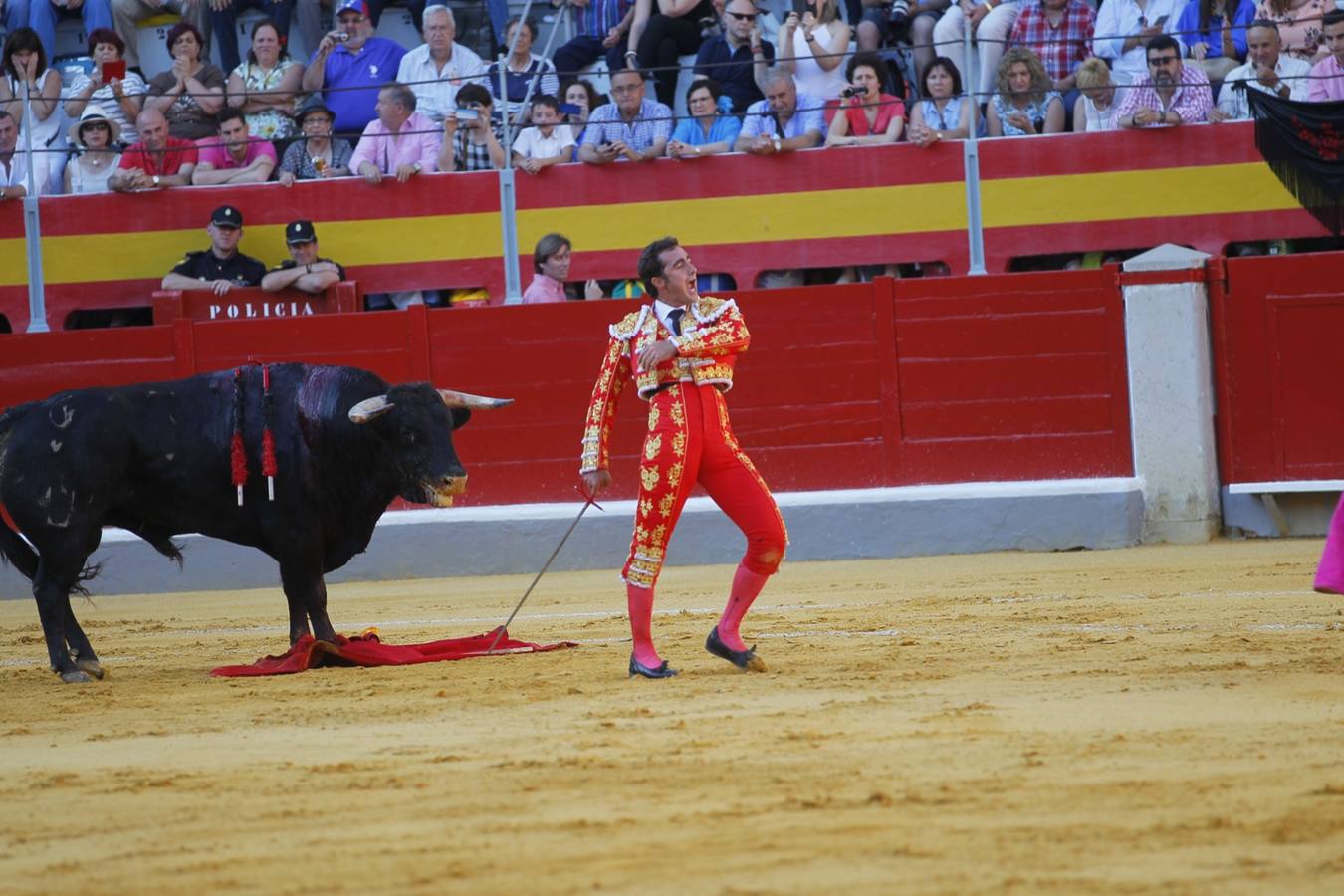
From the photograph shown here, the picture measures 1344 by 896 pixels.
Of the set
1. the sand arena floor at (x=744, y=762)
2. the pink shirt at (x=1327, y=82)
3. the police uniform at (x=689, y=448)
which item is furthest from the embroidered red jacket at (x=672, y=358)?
the pink shirt at (x=1327, y=82)

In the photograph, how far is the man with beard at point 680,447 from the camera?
5668 millimetres

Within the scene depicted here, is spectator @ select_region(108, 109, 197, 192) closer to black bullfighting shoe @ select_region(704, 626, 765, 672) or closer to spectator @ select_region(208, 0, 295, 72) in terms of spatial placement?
spectator @ select_region(208, 0, 295, 72)

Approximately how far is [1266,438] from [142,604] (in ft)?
19.1

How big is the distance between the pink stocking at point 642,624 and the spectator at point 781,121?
4876mm

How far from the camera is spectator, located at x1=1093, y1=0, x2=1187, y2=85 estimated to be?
10.2 m

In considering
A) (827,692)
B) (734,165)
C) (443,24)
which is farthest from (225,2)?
(827,692)

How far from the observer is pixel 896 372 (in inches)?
391

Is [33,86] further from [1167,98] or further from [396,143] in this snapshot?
[1167,98]

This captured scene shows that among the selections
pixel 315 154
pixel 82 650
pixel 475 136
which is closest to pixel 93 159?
pixel 315 154

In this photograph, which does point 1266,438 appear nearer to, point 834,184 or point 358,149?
point 834,184

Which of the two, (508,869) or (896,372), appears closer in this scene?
(508,869)

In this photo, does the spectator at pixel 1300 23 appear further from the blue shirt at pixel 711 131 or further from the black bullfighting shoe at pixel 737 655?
the black bullfighting shoe at pixel 737 655

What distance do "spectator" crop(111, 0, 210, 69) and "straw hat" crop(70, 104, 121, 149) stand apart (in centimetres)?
99

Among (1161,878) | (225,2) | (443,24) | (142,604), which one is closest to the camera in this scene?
(1161,878)
